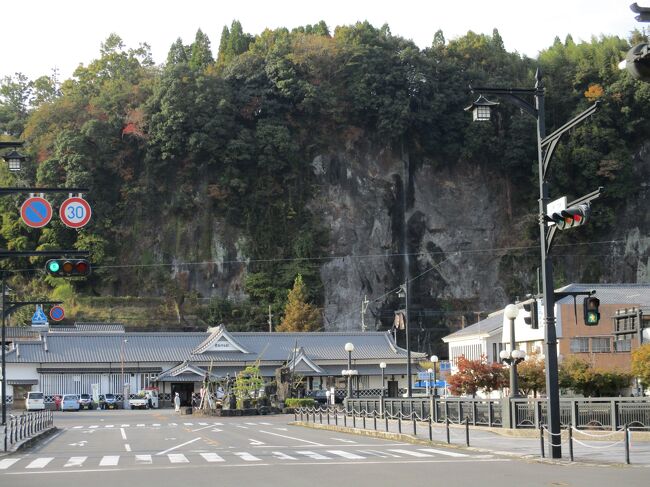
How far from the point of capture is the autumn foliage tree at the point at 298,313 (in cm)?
8525

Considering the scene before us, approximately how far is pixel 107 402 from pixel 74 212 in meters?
50.9

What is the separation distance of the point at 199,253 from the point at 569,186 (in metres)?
37.6

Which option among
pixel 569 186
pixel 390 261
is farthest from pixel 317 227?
pixel 569 186

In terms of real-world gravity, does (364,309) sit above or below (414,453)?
above

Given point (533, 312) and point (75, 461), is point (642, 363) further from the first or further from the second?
point (75, 461)

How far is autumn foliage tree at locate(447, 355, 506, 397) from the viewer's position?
122 ft

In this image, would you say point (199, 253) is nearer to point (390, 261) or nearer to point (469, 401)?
point (390, 261)

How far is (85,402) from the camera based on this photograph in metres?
72.2

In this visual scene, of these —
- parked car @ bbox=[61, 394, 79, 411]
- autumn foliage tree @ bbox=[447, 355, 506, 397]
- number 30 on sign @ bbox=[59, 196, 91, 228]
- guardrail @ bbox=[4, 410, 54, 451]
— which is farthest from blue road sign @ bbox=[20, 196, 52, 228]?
parked car @ bbox=[61, 394, 79, 411]

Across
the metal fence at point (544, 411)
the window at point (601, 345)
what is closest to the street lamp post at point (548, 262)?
the metal fence at point (544, 411)

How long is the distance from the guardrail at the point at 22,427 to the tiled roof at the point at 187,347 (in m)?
37.4

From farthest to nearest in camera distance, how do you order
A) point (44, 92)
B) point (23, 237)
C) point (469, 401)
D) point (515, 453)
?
point (44, 92), point (23, 237), point (469, 401), point (515, 453)

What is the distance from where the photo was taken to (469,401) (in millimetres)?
31250

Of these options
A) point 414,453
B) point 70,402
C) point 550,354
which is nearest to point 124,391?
point 70,402
